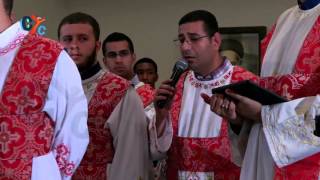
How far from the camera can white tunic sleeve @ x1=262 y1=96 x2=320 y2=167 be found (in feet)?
5.24

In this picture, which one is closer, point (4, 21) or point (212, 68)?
point (4, 21)

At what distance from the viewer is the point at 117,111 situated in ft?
8.00

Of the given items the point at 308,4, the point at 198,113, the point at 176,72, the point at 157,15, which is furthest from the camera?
the point at 157,15

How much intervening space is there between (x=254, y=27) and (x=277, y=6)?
1.02 feet

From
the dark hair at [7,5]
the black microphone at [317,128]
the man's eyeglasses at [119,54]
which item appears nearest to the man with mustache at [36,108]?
the dark hair at [7,5]

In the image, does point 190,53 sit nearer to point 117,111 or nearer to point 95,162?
point 117,111

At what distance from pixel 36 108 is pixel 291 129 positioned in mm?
804

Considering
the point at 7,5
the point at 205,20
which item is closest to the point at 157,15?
the point at 205,20

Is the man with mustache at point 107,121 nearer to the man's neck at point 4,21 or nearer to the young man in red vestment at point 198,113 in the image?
the young man in red vestment at point 198,113

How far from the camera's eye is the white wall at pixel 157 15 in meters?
5.39

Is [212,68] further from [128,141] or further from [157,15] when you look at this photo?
[157,15]

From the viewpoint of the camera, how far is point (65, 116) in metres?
1.72

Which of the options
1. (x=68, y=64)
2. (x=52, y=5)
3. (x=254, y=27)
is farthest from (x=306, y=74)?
(x=52, y=5)

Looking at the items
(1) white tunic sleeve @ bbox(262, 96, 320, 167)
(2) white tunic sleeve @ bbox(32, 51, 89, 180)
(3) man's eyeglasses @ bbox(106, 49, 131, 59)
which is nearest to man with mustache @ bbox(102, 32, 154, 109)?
(3) man's eyeglasses @ bbox(106, 49, 131, 59)
